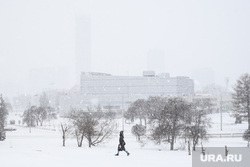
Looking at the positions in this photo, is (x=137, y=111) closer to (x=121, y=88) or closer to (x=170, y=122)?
Result: (x=170, y=122)

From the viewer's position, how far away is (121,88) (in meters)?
167

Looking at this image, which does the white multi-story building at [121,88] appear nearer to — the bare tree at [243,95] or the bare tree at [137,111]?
the bare tree at [137,111]

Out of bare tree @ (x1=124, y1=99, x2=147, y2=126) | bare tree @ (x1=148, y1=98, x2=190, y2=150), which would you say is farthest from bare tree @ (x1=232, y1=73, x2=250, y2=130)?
Answer: bare tree @ (x1=124, y1=99, x2=147, y2=126)

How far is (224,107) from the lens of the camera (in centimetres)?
15850

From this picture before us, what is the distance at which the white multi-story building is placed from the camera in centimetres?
16600

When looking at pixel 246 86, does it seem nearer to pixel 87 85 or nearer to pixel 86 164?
pixel 86 164

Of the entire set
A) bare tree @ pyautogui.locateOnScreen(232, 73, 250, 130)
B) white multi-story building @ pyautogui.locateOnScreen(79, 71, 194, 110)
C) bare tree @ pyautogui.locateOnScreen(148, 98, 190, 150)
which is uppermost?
white multi-story building @ pyautogui.locateOnScreen(79, 71, 194, 110)

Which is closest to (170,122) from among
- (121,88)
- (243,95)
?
(243,95)

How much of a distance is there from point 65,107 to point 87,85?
53.8 ft

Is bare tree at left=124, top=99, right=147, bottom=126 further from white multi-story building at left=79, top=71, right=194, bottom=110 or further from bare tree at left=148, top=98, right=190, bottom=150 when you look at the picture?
white multi-story building at left=79, top=71, right=194, bottom=110

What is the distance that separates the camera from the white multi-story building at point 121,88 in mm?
166000

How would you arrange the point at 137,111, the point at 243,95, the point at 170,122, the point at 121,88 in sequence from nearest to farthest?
the point at 170,122, the point at 243,95, the point at 137,111, the point at 121,88

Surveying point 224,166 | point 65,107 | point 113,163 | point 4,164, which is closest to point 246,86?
point 224,166

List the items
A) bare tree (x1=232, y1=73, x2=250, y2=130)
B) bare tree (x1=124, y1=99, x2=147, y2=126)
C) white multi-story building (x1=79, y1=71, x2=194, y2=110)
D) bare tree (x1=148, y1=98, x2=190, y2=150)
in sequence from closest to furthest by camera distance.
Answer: bare tree (x1=148, y1=98, x2=190, y2=150) < bare tree (x1=232, y1=73, x2=250, y2=130) < bare tree (x1=124, y1=99, x2=147, y2=126) < white multi-story building (x1=79, y1=71, x2=194, y2=110)
